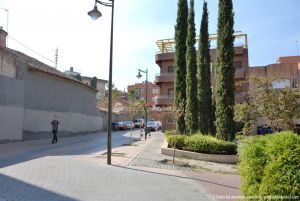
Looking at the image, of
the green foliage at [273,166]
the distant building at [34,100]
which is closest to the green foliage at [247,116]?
the green foliage at [273,166]

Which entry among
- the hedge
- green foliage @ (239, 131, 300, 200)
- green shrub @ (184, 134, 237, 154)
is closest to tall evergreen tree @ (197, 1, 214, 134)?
the hedge

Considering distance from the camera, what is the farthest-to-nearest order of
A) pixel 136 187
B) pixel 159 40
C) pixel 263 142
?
pixel 159 40, pixel 136 187, pixel 263 142

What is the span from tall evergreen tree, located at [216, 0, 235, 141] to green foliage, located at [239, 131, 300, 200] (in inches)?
466

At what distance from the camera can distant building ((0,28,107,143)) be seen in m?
20.9

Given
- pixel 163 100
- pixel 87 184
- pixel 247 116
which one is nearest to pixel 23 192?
pixel 87 184

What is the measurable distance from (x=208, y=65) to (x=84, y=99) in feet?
58.5

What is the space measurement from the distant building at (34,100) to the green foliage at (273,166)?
17.6 meters

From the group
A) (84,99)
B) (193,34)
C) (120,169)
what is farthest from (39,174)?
(84,99)

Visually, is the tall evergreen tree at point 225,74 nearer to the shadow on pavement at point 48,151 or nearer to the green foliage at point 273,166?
the shadow on pavement at point 48,151

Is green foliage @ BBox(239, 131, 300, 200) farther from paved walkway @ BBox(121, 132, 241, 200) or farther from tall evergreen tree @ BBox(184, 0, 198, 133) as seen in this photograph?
tall evergreen tree @ BBox(184, 0, 198, 133)

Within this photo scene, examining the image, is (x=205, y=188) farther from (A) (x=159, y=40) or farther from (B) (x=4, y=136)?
(A) (x=159, y=40)

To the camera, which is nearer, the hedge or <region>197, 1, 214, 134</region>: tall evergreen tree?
the hedge

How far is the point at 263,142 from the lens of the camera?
A: 588 cm

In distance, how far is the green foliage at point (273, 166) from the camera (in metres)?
4.77
